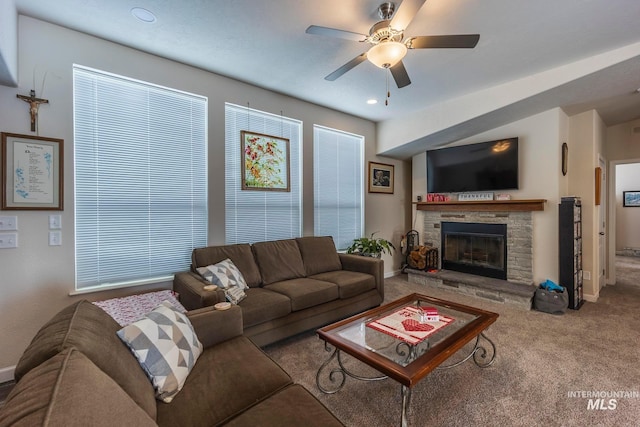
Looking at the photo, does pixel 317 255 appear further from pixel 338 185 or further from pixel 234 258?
pixel 338 185

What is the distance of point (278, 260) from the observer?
3.26 m

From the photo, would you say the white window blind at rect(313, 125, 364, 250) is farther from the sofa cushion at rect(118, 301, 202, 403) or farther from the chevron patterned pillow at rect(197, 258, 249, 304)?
the sofa cushion at rect(118, 301, 202, 403)

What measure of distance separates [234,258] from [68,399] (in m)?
2.33

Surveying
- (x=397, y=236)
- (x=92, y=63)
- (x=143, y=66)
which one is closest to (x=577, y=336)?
(x=397, y=236)

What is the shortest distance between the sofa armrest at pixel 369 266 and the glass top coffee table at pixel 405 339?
87 cm

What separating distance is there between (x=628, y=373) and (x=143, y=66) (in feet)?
15.9

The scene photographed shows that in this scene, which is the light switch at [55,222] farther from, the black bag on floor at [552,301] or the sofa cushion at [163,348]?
the black bag on floor at [552,301]

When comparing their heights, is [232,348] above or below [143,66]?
below

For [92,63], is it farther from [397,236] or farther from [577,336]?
[577,336]

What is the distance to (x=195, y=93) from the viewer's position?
3010 mm

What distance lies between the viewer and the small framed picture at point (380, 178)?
4.89 metres

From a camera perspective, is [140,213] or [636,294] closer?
[140,213]

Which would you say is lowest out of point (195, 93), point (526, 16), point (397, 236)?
point (397, 236)

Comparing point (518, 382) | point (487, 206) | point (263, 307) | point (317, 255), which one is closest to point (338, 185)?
point (317, 255)
